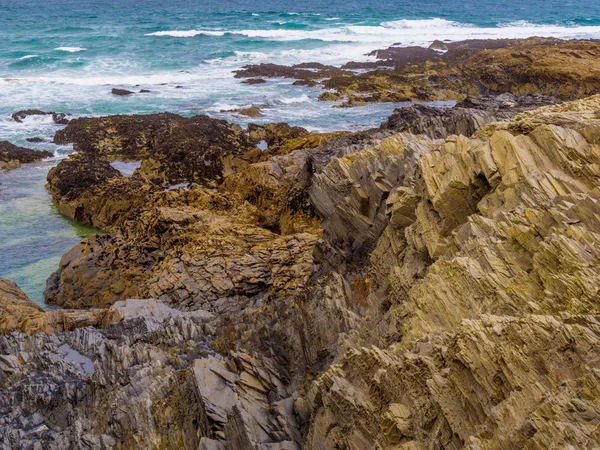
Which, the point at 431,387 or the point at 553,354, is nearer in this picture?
the point at 553,354

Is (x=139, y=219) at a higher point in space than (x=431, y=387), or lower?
lower

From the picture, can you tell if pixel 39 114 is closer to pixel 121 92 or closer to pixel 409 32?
pixel 121 92

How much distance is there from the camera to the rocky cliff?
7.78 metres

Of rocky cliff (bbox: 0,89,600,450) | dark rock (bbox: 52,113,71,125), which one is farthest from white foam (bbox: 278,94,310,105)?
rocky cliff (bbox: 0,89,600,450)

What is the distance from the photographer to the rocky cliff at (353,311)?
7.78 meters

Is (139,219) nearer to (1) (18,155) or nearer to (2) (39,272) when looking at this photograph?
(2) (39,272)

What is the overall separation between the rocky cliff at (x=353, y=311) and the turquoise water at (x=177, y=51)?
7757mm

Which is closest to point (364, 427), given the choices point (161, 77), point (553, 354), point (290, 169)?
point (553, 354)

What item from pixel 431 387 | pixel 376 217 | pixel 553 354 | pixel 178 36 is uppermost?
pixel 553 354

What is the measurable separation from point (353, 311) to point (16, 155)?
29.7 meters

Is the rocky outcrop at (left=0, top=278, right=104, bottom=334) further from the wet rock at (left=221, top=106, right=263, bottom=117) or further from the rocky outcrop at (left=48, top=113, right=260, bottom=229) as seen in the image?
the wet rock at (left=221, top=106, right=263, bottom=117)

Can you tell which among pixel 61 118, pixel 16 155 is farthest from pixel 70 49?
pixel 16 155

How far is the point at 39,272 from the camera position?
79.0 ft

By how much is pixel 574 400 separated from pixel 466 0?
5102 inches
